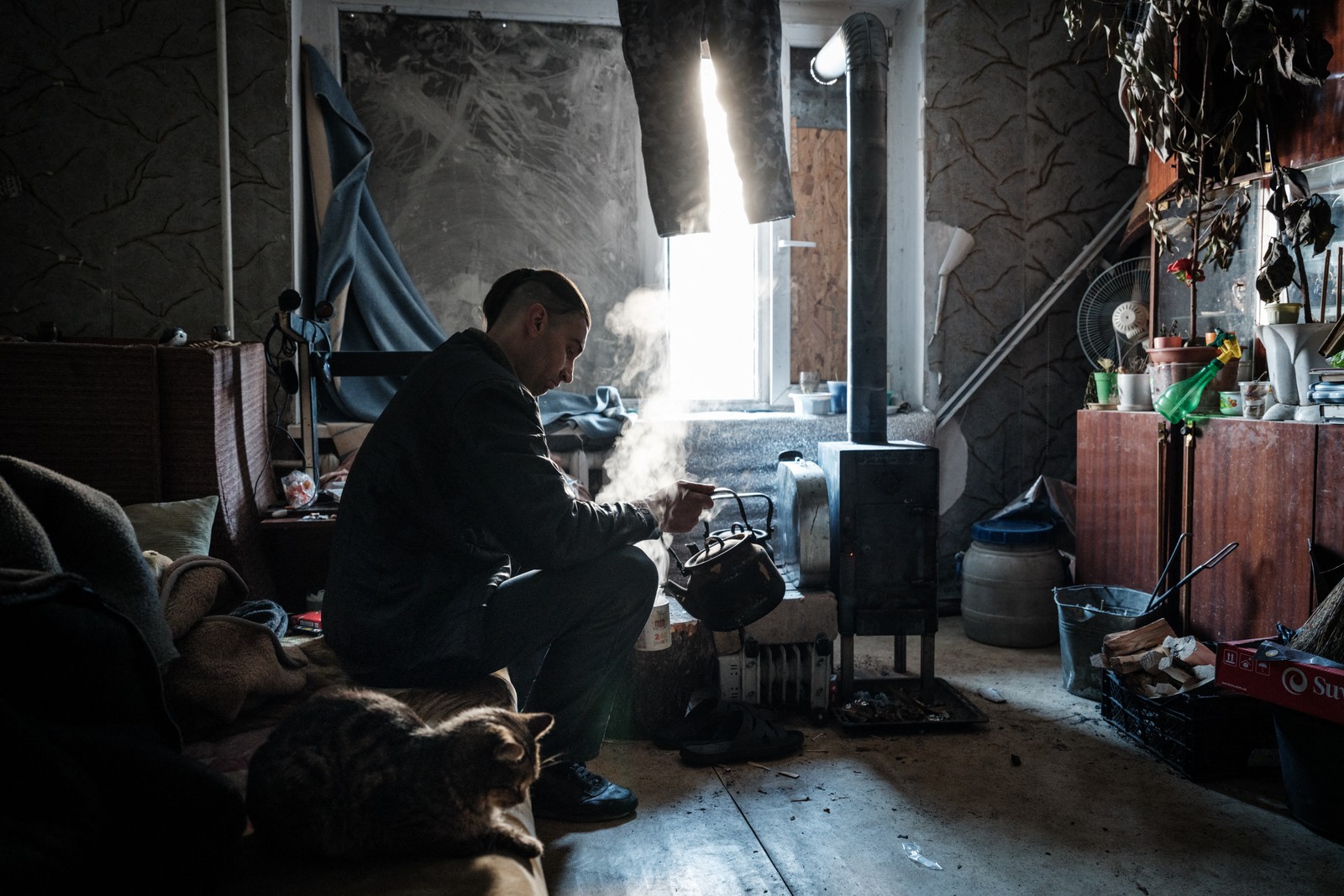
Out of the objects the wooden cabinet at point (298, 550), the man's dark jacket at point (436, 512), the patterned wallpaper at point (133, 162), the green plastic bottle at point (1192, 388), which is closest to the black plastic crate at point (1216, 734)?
the green plastic bottle at point (1192, 388)

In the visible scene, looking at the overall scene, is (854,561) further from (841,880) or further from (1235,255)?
(1235,255)

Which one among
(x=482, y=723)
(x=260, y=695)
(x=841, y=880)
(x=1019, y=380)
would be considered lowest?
(x=841, y=880)

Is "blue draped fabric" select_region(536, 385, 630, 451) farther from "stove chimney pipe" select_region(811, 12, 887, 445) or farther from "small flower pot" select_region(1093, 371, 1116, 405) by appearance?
"small flower pot" select_region(1093, 371, 1116, 405)

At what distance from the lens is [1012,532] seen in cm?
364

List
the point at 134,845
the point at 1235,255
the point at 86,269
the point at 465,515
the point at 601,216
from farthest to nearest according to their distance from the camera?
the point at 601,216 < the point at 86,269 < the point at 1235,255 < the point at 465,515 < the point at 134,845

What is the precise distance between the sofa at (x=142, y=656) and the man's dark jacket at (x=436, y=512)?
0.49 feet

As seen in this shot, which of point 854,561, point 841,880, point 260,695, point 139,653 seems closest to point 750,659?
point 854,561

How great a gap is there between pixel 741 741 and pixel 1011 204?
3098mm

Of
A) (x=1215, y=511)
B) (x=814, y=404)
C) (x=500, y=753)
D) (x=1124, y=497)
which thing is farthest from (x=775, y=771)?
(x=814, y=404)

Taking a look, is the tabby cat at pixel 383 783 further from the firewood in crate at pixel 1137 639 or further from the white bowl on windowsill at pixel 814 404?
the white bowl on windowsill at pixel 814 404

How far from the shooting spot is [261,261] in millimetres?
3713

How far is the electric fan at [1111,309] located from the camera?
13.0 ft

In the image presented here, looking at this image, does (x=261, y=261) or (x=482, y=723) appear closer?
(x=482, y=723)

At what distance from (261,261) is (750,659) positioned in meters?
2.72
